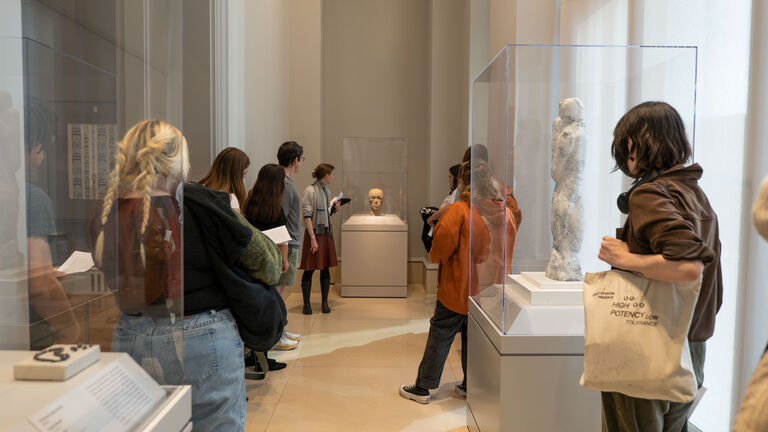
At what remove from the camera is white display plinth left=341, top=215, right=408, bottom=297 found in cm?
710

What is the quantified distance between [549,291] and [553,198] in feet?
1.40

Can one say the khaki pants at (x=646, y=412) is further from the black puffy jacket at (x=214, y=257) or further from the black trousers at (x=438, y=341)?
the black trousers at (x=438, y=341)

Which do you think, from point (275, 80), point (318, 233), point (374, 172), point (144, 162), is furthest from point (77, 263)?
point (374, 172)

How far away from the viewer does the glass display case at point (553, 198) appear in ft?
7.50

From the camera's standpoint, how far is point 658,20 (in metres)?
3.24

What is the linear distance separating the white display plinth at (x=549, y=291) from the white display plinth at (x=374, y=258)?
4677mm

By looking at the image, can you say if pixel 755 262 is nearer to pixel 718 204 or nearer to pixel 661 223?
pixel 718 204

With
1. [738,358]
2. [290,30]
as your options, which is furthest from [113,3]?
[290,30]

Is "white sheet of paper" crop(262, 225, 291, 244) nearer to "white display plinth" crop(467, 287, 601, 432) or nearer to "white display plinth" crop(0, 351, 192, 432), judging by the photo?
"white display plinth" crop(467, 287, 601, 432)

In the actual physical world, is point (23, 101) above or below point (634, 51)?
below

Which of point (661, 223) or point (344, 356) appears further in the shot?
point (344, 356)

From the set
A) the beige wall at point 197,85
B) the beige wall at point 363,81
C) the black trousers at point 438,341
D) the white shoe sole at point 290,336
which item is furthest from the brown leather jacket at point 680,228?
the beige wall at point 363,81

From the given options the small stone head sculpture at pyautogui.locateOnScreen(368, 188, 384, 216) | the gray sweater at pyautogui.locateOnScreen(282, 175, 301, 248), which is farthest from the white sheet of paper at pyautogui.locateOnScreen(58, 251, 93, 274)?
the small stone head sculpture at pyautogui.locateOnScreen(368, 188, 384, 216)

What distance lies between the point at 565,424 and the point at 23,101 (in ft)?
7.36
